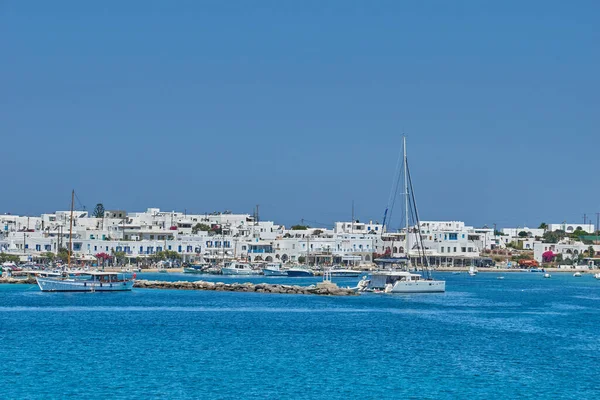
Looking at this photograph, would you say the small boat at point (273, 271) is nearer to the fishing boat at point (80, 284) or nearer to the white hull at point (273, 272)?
the white hull at point (273, 272)

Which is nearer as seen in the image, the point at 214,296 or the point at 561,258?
the point at 214,296

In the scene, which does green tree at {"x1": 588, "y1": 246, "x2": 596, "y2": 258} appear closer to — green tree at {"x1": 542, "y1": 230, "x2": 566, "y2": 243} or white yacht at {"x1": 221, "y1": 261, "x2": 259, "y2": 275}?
green tree at {"x1": 542, "y1": 230, "x2": 566, "y2": 243}

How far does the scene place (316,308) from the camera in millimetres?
57188

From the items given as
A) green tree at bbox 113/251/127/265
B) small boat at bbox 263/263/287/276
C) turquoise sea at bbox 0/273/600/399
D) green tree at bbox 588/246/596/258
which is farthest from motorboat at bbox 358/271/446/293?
green tree at bbox 588/246/596/258

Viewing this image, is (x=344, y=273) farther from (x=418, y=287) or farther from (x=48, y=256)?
(x=418, y=287)

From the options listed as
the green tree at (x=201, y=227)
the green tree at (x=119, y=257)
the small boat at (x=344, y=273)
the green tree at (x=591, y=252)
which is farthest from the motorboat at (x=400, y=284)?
the green tree at (x=591, y=252)

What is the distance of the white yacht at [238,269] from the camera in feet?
365

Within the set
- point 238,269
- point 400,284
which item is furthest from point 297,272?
point 400,284

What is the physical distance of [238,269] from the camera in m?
112

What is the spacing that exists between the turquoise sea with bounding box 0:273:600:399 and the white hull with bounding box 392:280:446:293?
5.65 m

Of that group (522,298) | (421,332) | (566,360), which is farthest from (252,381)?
(522,298)

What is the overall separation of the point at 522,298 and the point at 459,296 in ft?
15.4

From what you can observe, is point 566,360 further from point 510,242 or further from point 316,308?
point 510,242

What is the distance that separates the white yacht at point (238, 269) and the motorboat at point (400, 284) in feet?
136
